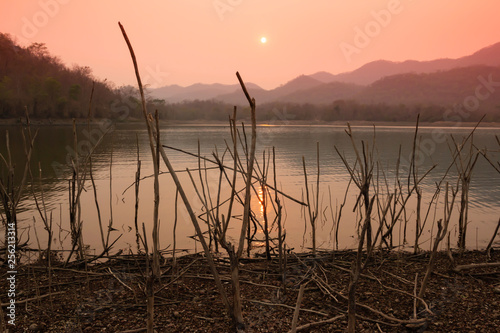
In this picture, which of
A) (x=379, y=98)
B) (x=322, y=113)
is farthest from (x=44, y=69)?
(x=379, y=98)

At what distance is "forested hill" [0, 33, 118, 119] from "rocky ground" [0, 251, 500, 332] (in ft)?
232

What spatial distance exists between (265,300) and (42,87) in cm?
A: 9029

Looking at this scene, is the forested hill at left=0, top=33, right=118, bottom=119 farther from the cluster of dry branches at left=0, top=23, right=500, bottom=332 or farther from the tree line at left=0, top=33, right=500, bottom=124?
the cluster of dry branches at left=0, top=23, right=500, bottom=332

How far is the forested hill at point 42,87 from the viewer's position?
71750 millimetres

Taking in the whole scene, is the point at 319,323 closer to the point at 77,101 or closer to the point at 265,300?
the point at 265,300

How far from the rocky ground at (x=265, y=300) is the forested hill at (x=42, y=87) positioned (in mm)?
70647

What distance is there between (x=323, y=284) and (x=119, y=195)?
28.2 feet

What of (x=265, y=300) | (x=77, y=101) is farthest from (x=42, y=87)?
(x=265, y=300)

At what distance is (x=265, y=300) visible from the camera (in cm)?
372

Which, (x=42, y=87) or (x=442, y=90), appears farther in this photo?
(x=442, y=90)

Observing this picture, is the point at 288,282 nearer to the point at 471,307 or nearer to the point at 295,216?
the point at 471,307

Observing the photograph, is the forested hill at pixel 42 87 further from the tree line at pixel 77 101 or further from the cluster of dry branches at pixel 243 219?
the cluster of dry branches at pixel 243 219

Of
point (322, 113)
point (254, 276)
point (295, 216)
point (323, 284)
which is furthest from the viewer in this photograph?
point (322, 113)

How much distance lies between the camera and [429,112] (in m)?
102
